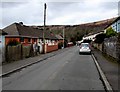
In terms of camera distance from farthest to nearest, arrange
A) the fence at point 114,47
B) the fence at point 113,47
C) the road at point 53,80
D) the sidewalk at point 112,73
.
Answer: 1. the fence at point 113,47
2. the fence at point 114,47
3. the road at point 53,80
4. the sidewalk at point 112,73

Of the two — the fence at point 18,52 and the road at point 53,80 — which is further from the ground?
the fence at point 18,52

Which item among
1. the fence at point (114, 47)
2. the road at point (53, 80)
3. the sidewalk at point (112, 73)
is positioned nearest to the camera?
the sidewalk at point (112, 73)

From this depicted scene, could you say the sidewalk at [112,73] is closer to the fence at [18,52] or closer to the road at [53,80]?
the road at [53,80]

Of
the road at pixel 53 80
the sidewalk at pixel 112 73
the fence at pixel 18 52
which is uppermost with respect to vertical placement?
the fence at pixel 18 52

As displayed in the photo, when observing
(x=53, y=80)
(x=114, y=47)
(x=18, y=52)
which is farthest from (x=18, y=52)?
(x=53, y=80)

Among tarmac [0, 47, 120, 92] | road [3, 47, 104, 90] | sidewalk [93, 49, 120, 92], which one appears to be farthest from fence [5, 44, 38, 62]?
sidewalk [93, 49, 120, 92]

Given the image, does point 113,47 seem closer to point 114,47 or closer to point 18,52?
point 114,47

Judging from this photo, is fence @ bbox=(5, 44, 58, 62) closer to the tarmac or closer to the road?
the tarmac

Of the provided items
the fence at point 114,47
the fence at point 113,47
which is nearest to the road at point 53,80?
the fence at point 114,47

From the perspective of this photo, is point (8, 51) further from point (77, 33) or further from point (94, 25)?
point (94, 25)

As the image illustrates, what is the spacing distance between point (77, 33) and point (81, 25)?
2880cm

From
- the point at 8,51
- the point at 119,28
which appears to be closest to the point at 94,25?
the point at 119,28

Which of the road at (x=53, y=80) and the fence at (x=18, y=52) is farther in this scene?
the fence at (x=18, y=52)

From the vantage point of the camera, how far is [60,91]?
334 inches
